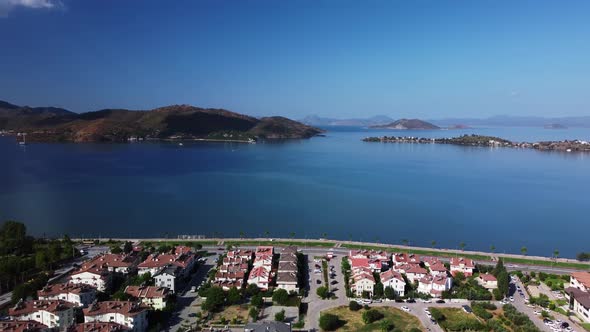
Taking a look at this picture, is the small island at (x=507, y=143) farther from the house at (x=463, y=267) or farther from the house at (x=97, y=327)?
the house at (x=97, y=327)

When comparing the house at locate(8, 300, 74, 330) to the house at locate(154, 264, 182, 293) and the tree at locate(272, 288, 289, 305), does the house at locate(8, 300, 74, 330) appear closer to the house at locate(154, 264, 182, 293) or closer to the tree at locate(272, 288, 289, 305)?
Answer: the house at locate(154, 264, 182, 293)

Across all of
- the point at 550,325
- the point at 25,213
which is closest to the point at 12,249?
the point at 25,213

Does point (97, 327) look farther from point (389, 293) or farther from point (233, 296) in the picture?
point (389, 293)

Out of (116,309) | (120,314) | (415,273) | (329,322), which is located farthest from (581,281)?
(116,309)

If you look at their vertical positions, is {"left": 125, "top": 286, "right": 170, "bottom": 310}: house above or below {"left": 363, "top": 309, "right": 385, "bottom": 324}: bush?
above

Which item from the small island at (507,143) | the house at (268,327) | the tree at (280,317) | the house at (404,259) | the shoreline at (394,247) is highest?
the small island at (507,143)

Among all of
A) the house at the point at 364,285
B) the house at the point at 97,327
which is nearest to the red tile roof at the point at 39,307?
the house at the point at 97,327

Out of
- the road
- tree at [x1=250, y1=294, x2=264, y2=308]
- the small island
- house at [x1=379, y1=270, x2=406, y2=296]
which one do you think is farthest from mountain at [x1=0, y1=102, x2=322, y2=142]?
house at [x1=379, y1=270, x2=406, y2=296]
